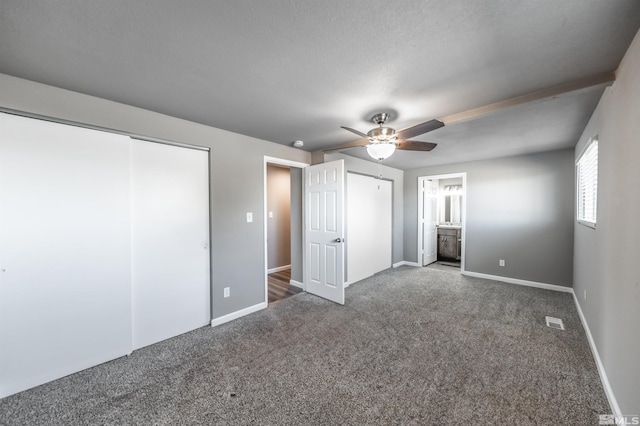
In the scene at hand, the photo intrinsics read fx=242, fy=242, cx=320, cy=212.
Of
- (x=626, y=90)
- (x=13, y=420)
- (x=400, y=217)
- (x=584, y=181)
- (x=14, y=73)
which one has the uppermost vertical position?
(x=14, y=73)

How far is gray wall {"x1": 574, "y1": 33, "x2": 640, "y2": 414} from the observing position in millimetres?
1343

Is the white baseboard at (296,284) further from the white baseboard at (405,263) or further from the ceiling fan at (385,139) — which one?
the ceiling fan at (385,139)

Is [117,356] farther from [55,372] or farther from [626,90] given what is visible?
[626,90]

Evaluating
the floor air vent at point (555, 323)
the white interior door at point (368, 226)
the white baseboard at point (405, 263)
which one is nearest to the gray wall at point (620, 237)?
the floor air vent at point (555, 323)

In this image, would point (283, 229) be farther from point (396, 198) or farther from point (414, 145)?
point (414, 145)

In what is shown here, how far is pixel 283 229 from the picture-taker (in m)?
5.33

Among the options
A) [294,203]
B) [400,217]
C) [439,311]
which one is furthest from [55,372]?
[400,217]

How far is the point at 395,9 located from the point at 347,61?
1.49 feet

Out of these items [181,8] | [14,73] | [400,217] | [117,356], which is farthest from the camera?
[400,217]

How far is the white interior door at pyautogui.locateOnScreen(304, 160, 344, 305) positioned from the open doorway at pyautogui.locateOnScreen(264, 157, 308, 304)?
327 millimetres

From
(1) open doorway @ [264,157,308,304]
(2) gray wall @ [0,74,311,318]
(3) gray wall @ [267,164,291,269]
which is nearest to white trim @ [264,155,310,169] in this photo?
(2) gray wall @ [0,74,311,318]

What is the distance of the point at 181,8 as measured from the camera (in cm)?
119

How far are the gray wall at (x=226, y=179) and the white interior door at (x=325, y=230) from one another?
648 millimetres

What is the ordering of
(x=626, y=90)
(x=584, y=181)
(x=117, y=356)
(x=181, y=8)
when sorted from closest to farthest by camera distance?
(x=181, y=8)
(x=626, y=90)
(x=117, y=356)
(x=584, y=181)
